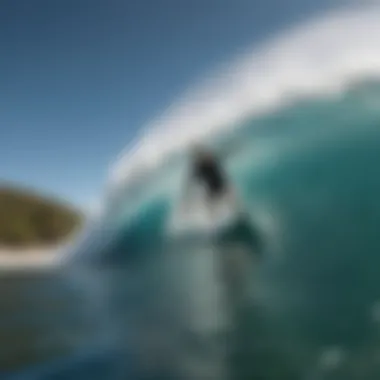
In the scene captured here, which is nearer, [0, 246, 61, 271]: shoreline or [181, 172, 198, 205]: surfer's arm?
[181, 172, 198, 205]: surfer's arm

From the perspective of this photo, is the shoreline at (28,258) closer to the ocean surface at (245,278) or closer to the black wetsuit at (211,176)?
the ocean surface at (245,278)

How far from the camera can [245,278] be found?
299cm

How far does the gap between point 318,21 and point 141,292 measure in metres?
1.54

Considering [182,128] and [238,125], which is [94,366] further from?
[238,125]

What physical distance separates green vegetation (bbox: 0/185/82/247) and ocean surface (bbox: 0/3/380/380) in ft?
0.52

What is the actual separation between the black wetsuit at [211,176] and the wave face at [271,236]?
9 cm

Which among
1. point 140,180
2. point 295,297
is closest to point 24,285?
point 140,180

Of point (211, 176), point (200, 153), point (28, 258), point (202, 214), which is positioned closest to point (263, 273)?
point (202, 214)

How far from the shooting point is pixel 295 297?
9.53ft

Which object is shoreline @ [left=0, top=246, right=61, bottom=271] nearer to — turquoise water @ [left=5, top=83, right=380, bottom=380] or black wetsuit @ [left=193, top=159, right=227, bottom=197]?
turquoise water @ [left=5, top=83, right=380, bottom=380]

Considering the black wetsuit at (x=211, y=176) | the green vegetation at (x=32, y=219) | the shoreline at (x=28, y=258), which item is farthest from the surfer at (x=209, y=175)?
the shoreline at (x=28, y=258)

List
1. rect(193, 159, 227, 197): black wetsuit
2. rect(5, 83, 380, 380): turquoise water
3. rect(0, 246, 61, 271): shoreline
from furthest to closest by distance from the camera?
rect(0, 246, 61, 271): shoreline
rect(193, 159, 227, 197): black wetsuit
rect(5, 83, 380, 380): turquoise water

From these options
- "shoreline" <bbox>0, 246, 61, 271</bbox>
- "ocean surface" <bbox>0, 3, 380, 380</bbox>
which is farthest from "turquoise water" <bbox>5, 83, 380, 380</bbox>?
"shoreline" <bbox>0, 246, 61, 271</bbox>

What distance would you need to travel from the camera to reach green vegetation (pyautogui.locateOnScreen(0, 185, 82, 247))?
3.15 meters
